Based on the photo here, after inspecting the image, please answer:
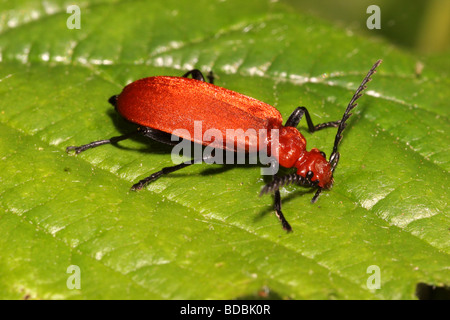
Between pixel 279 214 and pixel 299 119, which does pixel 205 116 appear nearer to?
pixel 299 119

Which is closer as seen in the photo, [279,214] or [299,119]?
[279,214]

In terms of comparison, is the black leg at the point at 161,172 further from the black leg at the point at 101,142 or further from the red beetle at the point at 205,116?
the black leg at the point at 101,142

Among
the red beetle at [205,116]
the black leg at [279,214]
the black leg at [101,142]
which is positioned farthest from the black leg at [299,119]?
the black leg at [101,142]

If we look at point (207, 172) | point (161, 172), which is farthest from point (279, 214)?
point (161, 172)

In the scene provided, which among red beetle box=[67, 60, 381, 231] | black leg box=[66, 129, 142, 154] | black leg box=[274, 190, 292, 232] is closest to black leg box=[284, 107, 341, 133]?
red beetle box=[67, 60, 381, 231]

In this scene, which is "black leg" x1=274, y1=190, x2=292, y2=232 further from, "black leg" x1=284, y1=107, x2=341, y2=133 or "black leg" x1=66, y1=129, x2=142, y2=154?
"black leg" x1=66, y1=129, x2=142, y2=154

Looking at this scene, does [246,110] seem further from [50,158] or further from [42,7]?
[42,7]
